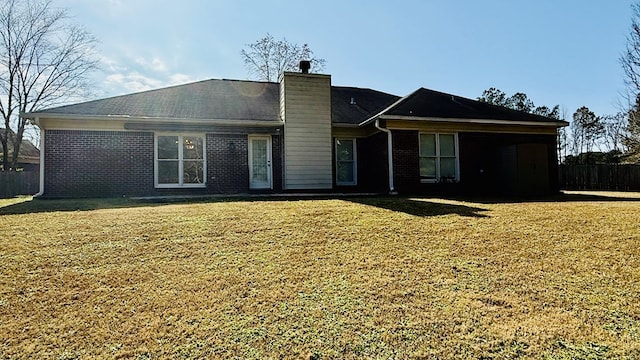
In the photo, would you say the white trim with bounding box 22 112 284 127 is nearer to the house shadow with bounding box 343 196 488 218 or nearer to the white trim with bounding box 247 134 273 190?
the white trim with bounding box 247 134 273 190

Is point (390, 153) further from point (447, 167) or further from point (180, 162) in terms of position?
point (180, 162)

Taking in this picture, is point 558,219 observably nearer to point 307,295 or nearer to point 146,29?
point 307,295

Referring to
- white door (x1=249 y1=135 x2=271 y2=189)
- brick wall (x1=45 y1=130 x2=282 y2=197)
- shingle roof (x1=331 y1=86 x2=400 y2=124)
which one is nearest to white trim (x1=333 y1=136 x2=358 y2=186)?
shingle roof (x1=331 y1=86 x2=400 y2=124)

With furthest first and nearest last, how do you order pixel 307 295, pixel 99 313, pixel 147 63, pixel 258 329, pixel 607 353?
pixel 147 63, pixel 307 295, pixel 99 313, pixel 258 329, pixel 607 353

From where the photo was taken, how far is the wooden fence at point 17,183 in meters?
16.5

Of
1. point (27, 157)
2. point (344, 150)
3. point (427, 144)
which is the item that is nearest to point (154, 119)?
point (344, 150)

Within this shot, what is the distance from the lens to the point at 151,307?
3.28 metres

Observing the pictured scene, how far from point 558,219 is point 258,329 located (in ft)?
18.2

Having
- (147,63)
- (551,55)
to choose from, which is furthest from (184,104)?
(551,55)

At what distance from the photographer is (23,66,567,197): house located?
35.9 ft

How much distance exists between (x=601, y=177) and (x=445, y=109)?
37.2 ft

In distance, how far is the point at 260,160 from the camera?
41.1ft

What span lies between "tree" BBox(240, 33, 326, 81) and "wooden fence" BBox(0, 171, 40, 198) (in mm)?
14406

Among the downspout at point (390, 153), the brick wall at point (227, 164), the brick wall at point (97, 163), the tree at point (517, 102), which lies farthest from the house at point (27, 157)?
the tree at point (517, 102)
